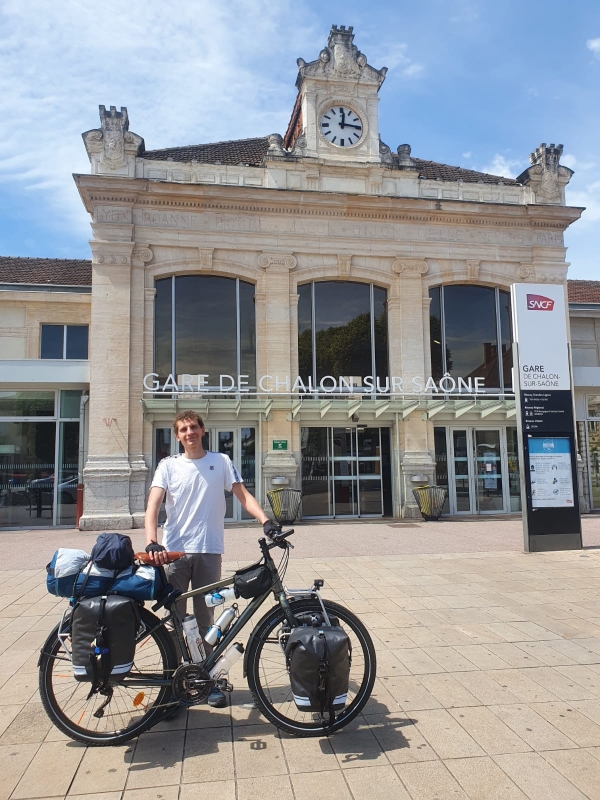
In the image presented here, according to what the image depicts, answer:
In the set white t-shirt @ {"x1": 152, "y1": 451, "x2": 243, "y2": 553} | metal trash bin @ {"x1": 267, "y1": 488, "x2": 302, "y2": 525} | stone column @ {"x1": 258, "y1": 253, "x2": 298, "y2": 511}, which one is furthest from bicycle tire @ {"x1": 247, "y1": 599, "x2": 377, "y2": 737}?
stone column @ {"x1": 258, "y1": 253, "x2": 298, "y2": 511}

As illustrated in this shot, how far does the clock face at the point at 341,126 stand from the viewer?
17.9 meters

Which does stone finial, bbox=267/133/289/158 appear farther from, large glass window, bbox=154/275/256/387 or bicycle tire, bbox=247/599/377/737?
bicycle tire, bbox=247/599/377/737

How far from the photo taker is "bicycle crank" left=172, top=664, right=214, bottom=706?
141 inches

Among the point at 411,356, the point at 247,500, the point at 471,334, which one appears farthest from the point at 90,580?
the point at 471,334

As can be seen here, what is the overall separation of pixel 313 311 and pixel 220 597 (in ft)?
46.5

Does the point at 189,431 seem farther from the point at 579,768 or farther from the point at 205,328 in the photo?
the point at 205,328

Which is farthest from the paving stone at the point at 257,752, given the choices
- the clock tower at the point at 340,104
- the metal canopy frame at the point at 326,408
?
the clock tower at the point at 340,104

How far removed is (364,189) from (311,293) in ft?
11.3

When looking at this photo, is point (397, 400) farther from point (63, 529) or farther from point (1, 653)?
point (1, 653)

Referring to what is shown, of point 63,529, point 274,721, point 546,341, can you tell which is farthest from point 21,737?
point 63,529

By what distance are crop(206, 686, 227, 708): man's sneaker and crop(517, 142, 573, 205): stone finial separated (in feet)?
60.1

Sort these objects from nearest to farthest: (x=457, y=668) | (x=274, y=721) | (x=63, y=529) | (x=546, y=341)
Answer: (x=274, y=721), (x=457, y=668), (x=546, y=341), (x=63, y=529)

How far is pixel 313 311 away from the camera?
57.0 feet

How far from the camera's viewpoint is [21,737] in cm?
366
